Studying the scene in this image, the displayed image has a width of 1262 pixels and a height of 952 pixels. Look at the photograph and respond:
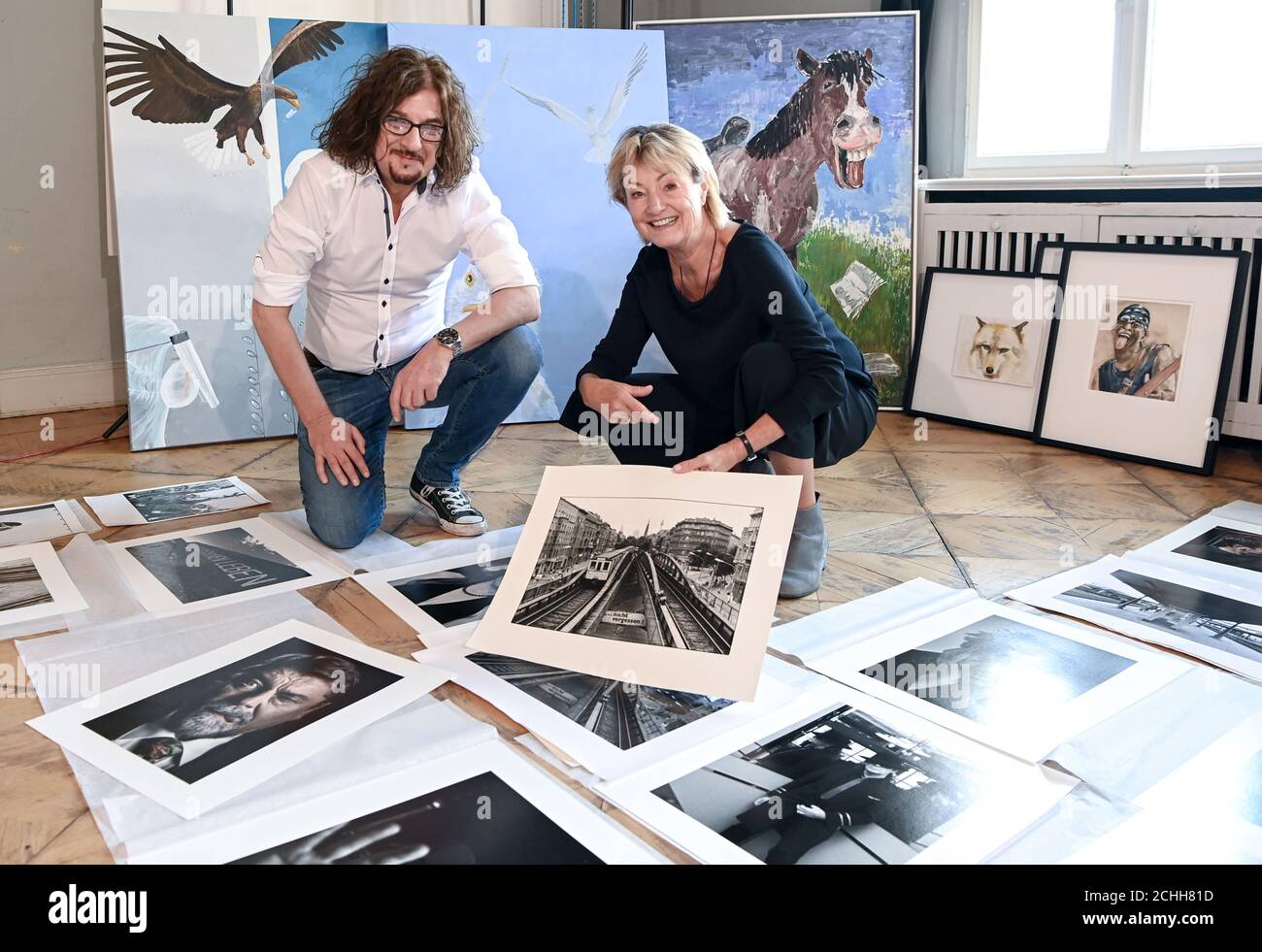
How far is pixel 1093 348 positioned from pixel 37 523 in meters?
2.60

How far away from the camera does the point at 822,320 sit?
185cm

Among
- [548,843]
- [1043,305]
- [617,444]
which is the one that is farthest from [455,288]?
[548,843]

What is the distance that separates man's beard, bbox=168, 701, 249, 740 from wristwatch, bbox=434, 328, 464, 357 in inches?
33.5

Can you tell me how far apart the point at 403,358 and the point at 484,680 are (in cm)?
95

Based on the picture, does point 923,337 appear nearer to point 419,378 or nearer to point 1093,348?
point 1093,348

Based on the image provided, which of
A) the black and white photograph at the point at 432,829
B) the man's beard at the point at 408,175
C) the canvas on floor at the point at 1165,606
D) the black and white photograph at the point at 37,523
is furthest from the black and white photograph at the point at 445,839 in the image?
the black and white photograph at the point at 37,523

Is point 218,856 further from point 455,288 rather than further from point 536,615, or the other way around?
point 455,288

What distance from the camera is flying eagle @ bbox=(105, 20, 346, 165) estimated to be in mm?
2730

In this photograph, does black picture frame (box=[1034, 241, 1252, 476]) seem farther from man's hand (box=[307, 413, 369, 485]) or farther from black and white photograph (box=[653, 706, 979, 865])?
man's hand (box=[307, 413, 369, 485])

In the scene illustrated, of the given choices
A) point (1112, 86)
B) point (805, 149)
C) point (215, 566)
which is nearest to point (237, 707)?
point (215, 566)

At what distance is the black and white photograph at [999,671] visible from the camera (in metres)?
1.32

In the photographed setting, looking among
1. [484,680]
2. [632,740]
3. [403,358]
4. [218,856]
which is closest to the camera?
[218,856]

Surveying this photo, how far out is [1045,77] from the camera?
3.13 meters

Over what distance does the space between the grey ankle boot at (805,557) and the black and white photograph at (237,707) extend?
0.69m
